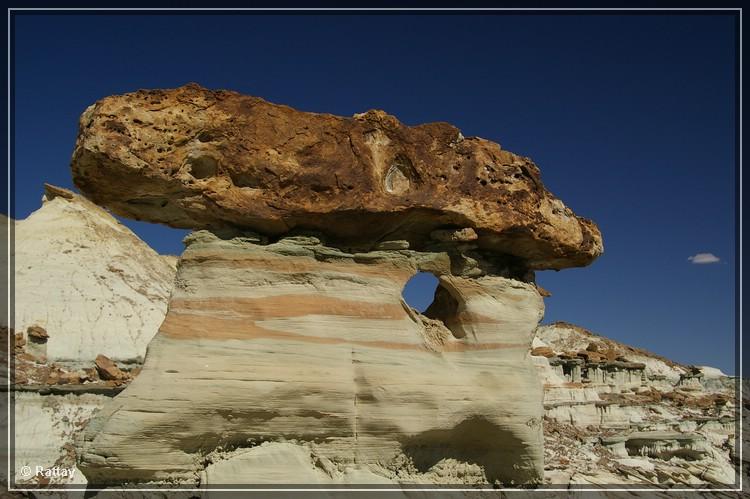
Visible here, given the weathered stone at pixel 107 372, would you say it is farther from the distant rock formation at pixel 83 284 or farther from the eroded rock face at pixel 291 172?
the eroded rock face at pixel 291 172

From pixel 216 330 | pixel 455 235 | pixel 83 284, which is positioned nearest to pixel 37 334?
pixel 83 284

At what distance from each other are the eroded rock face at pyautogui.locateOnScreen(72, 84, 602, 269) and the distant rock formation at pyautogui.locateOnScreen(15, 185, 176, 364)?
17352 mm

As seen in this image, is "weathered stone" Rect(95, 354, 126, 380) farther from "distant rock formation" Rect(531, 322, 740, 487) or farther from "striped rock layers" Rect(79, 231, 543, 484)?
"striped rock layers" Rect(79, 231, 543, 484)

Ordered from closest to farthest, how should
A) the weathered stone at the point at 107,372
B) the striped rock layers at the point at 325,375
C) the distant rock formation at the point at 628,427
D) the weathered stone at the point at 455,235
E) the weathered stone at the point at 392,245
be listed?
the striped rock layers at the point at 325,375, the weathered stone at the point at 392,245, the weathered stone at the point at 455,235, the distant rock formation at the point at 628,427, the weathered stone at the point at 107,372

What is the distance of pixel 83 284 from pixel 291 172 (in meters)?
22.1

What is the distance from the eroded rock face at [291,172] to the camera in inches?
297

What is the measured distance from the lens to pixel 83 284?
2669 centimetres

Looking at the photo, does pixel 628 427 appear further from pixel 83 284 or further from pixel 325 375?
pixel 83 284

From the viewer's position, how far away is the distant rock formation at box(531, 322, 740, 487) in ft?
39.1

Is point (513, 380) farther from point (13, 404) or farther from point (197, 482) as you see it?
point (13, 404)

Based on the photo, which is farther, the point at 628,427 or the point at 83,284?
the point at 83,284

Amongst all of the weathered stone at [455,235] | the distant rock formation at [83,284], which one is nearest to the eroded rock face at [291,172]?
the weathered stone at [455,235]

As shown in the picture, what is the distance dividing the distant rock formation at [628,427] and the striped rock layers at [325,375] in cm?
249

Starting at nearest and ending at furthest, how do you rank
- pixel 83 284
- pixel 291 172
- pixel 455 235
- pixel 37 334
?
pixel 291 172
pixel 455 235
pixel 37 334
pixel 83 284
